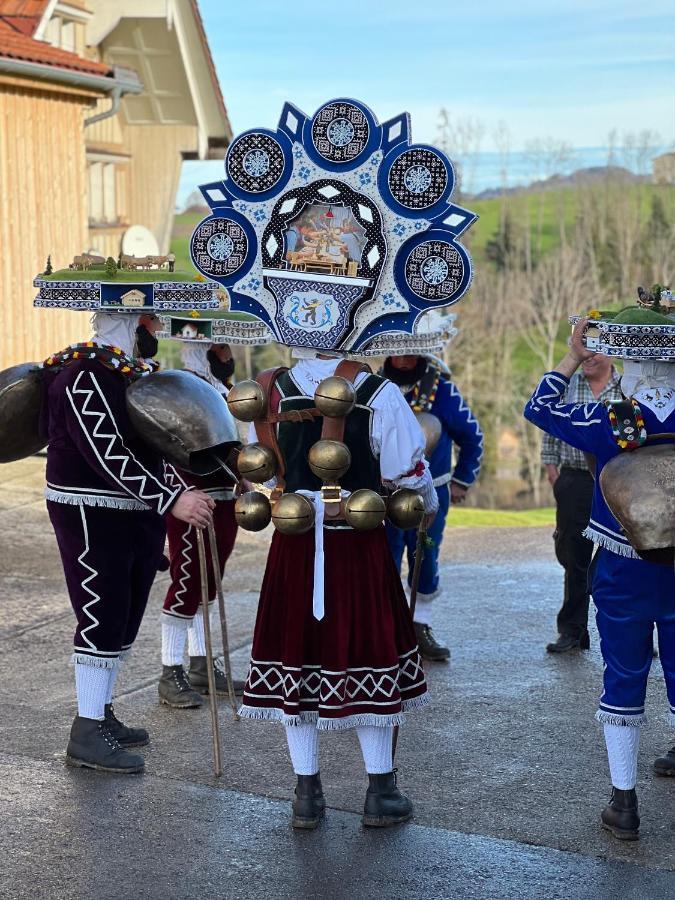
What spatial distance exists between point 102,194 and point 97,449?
1331 centimetres

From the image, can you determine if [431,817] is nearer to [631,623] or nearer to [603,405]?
[631,623]

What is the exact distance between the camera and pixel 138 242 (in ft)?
54.3

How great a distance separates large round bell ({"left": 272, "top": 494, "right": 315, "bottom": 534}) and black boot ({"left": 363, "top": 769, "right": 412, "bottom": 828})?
3.29 ft

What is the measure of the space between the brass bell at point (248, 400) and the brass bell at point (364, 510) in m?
0.48

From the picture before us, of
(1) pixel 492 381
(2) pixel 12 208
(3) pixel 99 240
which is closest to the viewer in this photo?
(2) pixel 12 208

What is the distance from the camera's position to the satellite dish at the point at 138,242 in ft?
53.2

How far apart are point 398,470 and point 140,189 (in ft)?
49.4

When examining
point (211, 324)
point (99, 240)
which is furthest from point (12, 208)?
point (211, 324)

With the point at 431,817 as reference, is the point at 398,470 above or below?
above

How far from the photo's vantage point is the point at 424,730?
585 centimetres

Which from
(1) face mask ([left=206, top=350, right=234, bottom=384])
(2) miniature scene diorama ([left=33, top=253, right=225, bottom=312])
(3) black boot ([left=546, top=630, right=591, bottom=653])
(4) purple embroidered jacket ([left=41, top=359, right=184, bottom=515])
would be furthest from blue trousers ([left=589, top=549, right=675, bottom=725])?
(1) face mask ([left=206, top=350, right=234, bottom=384])

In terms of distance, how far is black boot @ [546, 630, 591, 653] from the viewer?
7.12m

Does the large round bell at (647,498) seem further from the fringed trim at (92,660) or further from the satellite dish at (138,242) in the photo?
the satellite dish at (138,242)

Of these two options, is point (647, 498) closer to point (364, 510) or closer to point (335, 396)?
point (364, 510)
